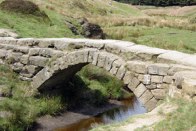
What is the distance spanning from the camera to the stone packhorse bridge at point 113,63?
1390cm

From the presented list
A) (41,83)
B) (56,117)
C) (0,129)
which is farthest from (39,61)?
(0,129)

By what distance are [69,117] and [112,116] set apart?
238 cm

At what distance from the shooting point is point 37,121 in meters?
18.7

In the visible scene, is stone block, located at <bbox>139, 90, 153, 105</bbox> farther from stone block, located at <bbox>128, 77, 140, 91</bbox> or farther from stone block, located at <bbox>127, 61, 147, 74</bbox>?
stone block, located at <bbox>127, 61, 147, 74</bbox>

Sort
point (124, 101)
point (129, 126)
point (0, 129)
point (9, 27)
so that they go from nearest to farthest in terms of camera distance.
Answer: point (129, 126), point (0, 129), point (124, 101), point (9, 27)

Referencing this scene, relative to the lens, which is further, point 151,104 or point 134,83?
point 134,83

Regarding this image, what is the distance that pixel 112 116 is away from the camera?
69.6 ft

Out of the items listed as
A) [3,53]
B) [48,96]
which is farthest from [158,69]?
[3,53]

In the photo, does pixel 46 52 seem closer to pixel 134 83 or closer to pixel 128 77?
pixel 128 77

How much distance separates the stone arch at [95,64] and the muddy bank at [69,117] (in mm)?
1744

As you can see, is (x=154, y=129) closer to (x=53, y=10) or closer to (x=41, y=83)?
(x=41, y=83)

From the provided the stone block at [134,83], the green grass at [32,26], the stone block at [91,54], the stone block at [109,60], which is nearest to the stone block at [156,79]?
the stone block at [134,83]

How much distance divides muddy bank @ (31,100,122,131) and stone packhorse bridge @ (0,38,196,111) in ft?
5.72

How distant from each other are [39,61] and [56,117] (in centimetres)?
274
